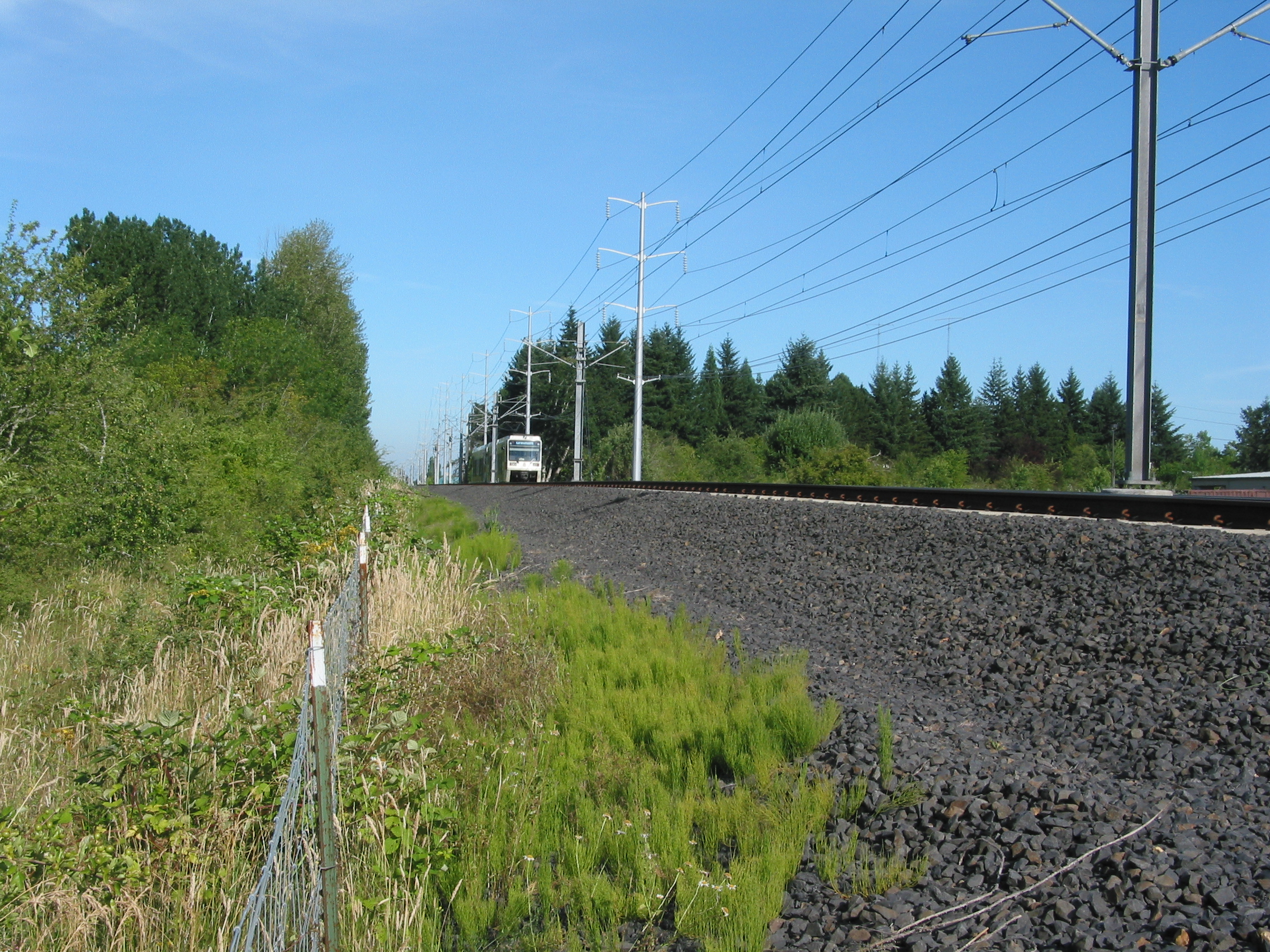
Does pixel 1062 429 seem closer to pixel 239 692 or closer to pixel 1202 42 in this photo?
pixel 1202 42

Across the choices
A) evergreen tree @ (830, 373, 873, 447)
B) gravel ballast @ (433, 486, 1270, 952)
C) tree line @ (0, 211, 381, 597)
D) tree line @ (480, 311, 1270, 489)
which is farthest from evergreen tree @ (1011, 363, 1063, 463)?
gravel ballast @ (433, 486, 1270, 952)

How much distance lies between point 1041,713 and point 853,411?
96253 mm

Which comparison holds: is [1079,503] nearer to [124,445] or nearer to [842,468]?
[124,445]

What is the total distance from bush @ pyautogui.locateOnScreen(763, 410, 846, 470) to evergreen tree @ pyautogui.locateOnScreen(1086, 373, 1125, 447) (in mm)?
49804

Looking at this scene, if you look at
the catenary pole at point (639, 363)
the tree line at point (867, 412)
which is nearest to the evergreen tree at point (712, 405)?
the tree line at point (867, 412)

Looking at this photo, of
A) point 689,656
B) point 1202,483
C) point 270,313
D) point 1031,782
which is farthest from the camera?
point 270,313

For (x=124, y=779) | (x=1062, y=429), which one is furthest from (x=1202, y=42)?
(x=1062, y=429)

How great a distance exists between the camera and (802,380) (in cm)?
8906

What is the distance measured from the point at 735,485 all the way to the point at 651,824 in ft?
53.2

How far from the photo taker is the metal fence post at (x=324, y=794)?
2863mm

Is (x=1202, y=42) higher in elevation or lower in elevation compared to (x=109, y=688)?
higher

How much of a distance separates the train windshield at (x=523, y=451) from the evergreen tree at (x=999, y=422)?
2244 inches

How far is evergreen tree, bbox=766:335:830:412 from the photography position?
88.6 m

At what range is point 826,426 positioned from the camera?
190ft
